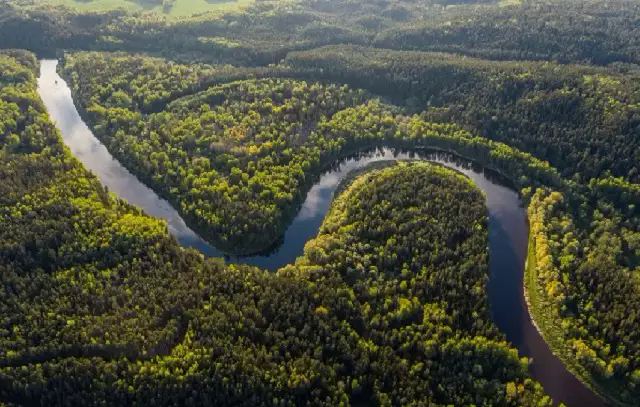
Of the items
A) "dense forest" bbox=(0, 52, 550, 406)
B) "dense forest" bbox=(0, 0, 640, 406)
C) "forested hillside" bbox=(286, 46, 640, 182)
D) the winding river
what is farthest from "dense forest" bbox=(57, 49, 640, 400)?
"dense forest" bbox=(0, 52, 550, 406)

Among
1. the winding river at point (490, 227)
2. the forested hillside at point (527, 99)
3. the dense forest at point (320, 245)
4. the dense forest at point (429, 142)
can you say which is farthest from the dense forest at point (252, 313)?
the forested hillside at point (527, 99)

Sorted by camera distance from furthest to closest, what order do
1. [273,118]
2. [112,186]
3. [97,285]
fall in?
[273,118], [112,186], [97,285]

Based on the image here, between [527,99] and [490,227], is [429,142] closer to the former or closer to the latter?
[527,99]

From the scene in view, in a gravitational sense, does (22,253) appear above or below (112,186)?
below

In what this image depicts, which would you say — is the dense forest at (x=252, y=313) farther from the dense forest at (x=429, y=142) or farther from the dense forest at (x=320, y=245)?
the dense forest at (x=429, y=142)

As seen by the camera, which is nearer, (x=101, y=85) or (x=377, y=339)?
(x=377, y=339)

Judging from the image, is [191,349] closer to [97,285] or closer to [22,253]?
[97,285]

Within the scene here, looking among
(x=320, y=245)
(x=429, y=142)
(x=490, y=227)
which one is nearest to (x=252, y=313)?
(x=320, y=245)

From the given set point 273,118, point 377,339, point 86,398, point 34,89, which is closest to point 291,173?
point 273,118
